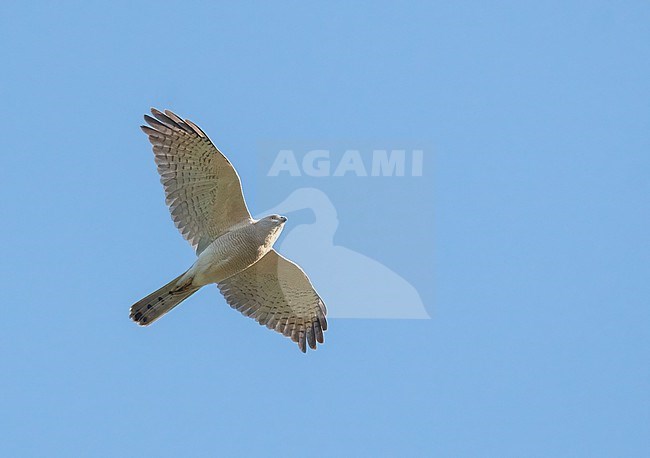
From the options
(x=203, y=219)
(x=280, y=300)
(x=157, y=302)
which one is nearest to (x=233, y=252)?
(x=203, y=219)

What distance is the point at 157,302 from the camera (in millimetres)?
14570

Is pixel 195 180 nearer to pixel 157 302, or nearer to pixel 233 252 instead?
pixel 233 252

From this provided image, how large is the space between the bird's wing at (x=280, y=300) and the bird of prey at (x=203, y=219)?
2.4 inches

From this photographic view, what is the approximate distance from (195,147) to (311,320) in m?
2.44

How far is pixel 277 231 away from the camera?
47.2 ft

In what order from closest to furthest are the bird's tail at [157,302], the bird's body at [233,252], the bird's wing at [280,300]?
the bird's body at [233,252] < the bird's tail at [157,302] < the bird's wing at [280,300]

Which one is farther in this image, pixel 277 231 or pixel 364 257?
pixel 364 257

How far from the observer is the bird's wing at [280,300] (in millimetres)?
15125

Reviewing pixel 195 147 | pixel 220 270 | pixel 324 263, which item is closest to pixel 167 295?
pixel 220 270

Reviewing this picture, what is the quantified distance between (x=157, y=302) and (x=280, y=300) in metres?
1.47

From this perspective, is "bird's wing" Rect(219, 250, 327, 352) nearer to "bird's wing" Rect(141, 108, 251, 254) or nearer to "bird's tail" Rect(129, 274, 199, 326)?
"bird's wing" Rect(141, 108, 251, 254)

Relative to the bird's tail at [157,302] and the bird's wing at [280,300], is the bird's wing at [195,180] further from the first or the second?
the bird's wing at [280,300]

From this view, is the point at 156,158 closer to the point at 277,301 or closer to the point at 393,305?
the point at 277,301

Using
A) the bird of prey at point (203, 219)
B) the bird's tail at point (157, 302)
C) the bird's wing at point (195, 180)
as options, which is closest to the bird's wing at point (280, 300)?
the bird of prey at point (203, 219)
